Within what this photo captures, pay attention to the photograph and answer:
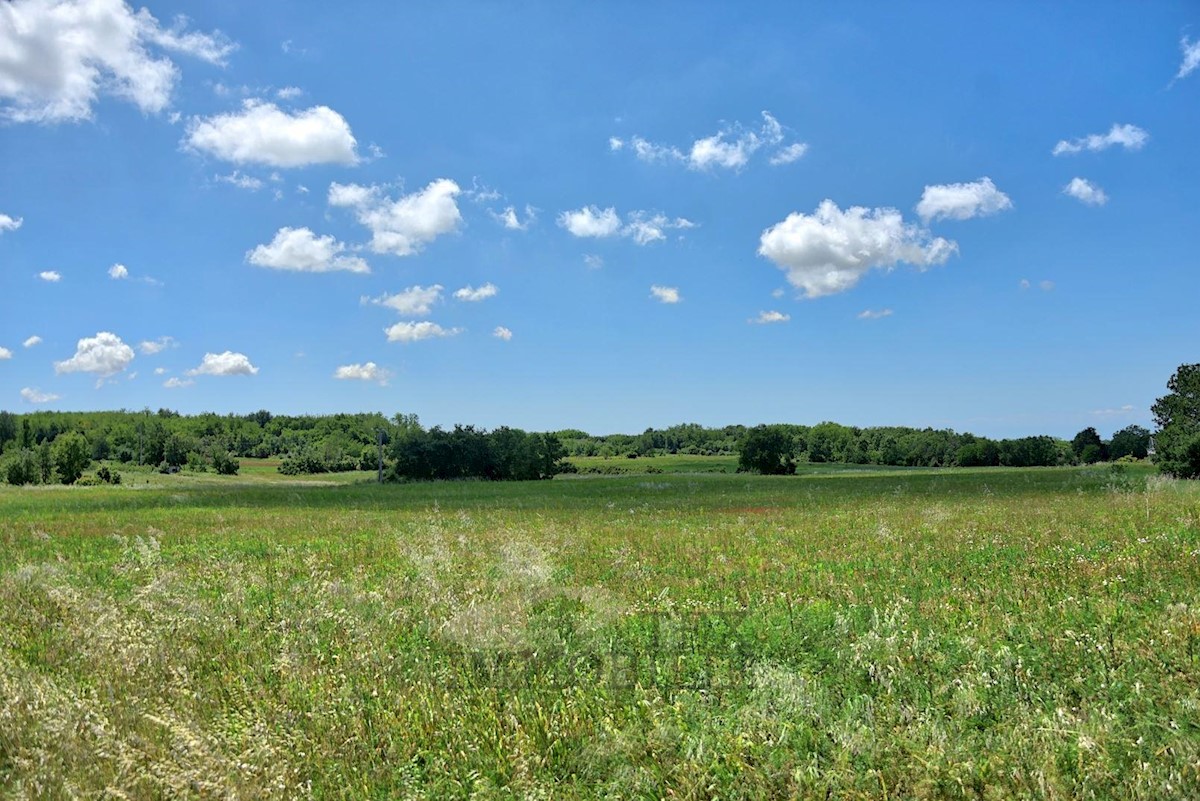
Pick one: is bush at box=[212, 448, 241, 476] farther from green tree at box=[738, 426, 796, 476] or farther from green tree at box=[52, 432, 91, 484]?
green tree at box=[738, 426, 796, 476]

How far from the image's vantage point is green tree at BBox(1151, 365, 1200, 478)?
133ft

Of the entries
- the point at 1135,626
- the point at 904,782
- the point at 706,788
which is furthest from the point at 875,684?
the point at 1135,626

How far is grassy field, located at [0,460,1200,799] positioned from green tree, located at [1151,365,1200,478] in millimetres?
38772

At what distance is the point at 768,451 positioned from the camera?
106 meters

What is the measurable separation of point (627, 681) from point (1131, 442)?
11898 cm

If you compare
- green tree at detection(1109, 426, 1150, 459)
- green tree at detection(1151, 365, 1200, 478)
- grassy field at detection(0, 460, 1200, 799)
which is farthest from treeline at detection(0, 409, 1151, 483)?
grassy field at detection(0, 460, 1200, 799)

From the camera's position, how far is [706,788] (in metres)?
4.44

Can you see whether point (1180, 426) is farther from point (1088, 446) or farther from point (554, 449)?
point (1088, 446)

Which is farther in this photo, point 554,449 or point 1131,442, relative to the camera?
point 554,449

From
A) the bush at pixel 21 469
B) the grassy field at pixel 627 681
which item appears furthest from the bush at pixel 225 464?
the grassy field at pixel 627 681

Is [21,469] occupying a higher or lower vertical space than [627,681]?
lower

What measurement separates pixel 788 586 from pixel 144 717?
26.5 ft

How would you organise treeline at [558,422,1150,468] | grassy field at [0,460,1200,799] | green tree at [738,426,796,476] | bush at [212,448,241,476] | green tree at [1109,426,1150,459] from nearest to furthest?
grassy field at [0,460,1200,799]
green tree at [1109,426,1150,459]
green tree at [738,426,796,476]
treeline at [558,422,1150,468]
bush at [212,448,241,476]

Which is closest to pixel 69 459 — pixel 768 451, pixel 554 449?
pixel 554 449
